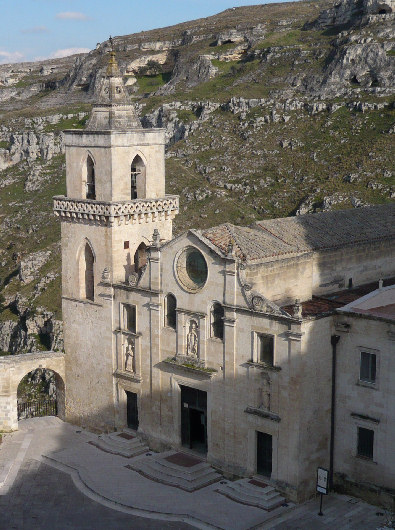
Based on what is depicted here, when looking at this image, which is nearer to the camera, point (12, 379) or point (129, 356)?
point (129, 356)

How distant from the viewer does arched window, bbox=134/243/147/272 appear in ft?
129

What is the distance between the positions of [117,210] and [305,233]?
8.29 m

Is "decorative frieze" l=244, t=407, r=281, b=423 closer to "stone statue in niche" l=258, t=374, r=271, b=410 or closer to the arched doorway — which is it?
"stone statue in niche" l=258, t=374, r=271, b=410

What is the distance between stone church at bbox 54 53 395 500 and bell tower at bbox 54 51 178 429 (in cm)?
6

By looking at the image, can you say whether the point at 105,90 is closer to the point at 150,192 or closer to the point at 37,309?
the point at 150,192

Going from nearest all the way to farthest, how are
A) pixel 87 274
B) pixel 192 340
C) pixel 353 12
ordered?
pixel 192 340 < pixel 87 274 < pixel 353 12

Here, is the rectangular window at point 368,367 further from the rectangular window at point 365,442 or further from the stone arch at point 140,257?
the stone arch at point 140,257

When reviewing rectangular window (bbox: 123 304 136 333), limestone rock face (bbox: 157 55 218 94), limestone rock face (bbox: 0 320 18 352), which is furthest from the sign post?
limestone rock face (bbox: 157 55 218 94)

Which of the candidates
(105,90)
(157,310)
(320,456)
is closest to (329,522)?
(320,456)

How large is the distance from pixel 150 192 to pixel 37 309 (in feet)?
139

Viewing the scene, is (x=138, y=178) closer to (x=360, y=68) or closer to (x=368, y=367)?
(x=368, y=367)

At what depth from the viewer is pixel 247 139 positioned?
93.1 m

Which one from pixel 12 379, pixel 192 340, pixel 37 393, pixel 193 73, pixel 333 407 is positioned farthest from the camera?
pixel 193 73

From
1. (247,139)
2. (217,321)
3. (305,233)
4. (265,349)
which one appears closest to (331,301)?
(305,233)
